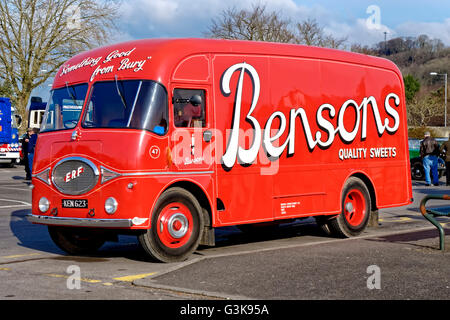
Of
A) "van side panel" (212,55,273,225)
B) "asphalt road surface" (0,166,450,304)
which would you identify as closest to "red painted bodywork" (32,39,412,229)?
"van side panel" (212,55,273,225)

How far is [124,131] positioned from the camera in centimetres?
950

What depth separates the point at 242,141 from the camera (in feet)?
34.8

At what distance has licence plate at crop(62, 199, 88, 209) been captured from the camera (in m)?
9.65

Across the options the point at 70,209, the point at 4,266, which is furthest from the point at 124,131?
the point at 4,266

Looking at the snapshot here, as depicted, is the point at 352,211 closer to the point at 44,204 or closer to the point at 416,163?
the point at 44,204

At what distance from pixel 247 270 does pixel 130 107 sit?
2.58 meters

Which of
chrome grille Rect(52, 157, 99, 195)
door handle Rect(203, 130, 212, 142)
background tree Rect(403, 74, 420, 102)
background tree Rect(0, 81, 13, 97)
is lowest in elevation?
chrome grille Rect(52, 157, 99, 195)

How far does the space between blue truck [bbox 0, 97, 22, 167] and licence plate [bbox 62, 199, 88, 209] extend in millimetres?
29992

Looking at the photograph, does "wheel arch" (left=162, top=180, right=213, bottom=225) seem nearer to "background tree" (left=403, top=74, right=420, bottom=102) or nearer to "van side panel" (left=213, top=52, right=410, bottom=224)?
"van side panel" (left=213, top=52, right=410, bottom=224)

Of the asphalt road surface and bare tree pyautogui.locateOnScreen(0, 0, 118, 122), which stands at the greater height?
bare tree pyautogui.locateOnScreen(0, 0, 118, 122)

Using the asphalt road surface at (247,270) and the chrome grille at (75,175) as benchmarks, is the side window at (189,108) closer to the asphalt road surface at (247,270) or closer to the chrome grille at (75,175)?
the chrome grille at (75,175)
